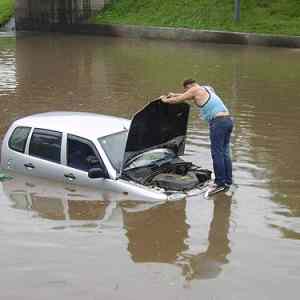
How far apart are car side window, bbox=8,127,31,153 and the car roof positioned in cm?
13

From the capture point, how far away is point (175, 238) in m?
8.81

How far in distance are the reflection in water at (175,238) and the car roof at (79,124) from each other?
5.19ft

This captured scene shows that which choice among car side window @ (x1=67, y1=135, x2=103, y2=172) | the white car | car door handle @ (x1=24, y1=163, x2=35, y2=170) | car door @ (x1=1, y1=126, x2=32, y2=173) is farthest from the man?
car door @ (x1=1, y1=126, x2=32, y2=173)

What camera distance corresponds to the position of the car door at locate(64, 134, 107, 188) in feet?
33.6

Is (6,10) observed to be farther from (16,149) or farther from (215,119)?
(215,119)

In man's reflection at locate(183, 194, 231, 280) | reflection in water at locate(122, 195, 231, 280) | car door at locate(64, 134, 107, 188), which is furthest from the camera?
car door at locate(64, 134, 107, 188)

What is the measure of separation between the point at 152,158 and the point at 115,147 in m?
0.63

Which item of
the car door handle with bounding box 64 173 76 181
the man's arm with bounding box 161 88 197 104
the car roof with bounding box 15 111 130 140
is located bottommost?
the car door handle with bounding box 64 173 76 181

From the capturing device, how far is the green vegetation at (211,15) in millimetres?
36594

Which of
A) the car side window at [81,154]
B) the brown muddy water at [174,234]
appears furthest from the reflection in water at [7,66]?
the car side window at [81,154]

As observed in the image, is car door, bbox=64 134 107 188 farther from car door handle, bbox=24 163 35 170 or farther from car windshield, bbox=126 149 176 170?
car door handle, bbox=24 163 35 170

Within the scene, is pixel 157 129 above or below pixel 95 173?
above

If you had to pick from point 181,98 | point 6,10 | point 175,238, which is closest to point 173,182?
point 181,98

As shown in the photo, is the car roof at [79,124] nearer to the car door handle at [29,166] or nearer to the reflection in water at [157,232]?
the car door handle at [29,166]
